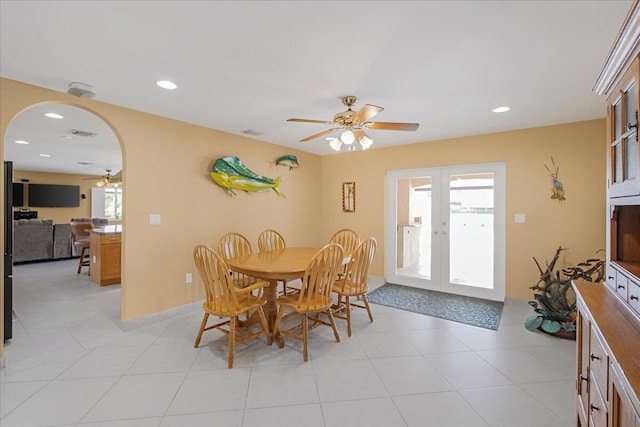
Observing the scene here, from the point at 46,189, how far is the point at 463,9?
37.4ft

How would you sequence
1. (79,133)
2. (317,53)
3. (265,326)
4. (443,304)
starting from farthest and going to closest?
(79,133) → (443,304) → (265,326) → (317,53)

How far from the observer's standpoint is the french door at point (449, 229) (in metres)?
4.07

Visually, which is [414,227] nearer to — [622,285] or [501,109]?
[501,109]

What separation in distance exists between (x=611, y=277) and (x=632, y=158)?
74cm

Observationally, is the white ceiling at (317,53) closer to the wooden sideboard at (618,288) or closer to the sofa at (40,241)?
the wooden sideboard at (618,288)

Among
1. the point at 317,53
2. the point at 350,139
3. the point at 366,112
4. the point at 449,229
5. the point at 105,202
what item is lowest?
the point at 449,229

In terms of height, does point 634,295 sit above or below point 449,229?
below

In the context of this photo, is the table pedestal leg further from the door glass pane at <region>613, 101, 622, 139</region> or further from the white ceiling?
the door glass pane at <region>613, 101, 622, 139</region>

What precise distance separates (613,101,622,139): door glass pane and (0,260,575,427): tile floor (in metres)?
1.70

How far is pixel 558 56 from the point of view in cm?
199

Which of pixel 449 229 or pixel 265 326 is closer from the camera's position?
pixel 265 326

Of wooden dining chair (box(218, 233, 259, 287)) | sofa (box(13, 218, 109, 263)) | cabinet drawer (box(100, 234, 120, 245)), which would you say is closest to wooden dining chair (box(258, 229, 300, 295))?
wooden dining chair (box(218, 233, 259, 287))

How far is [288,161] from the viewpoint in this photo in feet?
15.8

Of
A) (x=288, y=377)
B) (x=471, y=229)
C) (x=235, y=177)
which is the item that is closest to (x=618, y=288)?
(x=288, y=377)
